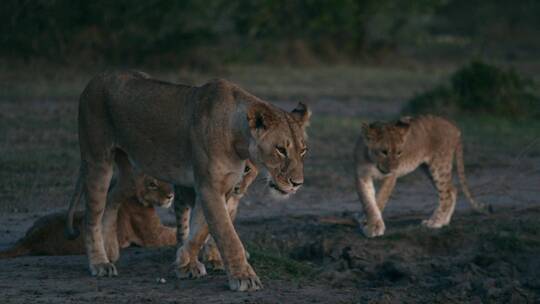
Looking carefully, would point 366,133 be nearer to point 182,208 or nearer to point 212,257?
point 182,208

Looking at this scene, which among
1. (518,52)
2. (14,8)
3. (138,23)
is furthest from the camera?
(518,52)

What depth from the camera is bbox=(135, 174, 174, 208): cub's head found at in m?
7.03

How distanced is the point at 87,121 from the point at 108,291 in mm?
1055

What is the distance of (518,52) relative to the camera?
78.4ft

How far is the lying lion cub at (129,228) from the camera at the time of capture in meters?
6.73

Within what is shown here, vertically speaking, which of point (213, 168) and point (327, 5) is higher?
point (327, 5)

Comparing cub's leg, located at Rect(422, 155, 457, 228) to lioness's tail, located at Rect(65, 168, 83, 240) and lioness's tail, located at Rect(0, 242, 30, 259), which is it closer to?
lioness's tail, located at Rect(65, 168, 83, 240)

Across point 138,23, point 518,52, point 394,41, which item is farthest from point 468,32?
point 138,23

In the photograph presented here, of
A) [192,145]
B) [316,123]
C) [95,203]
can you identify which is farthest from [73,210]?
[316,123]

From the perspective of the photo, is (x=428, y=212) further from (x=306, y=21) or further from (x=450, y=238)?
(x=306, y=21)

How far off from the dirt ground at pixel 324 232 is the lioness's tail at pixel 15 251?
22 centimetres

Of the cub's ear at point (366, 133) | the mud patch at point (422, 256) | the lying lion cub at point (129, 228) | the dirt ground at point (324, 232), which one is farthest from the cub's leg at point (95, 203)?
the cub's ear at point (366, 133)

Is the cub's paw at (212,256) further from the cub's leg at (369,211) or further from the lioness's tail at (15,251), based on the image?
the cub's leg at (369,211)

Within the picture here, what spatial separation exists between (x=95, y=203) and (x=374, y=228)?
2562 millimetres
